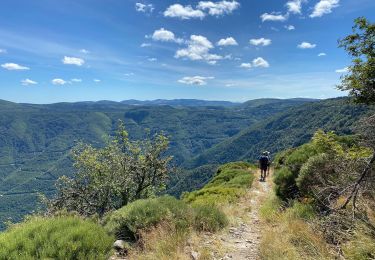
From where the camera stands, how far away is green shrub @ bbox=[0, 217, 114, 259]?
22.6 ft

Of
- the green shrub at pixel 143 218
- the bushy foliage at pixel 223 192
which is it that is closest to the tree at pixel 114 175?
the bushy foliage at pixel 223 192

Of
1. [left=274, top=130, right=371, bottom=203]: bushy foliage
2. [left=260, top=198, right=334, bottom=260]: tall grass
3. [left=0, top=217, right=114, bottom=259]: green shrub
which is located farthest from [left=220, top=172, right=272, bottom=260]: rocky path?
[left=0, top=217, right=114, bottom=259]: green shrub

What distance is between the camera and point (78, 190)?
27062mm

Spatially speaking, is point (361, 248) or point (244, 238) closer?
point (361, 248)

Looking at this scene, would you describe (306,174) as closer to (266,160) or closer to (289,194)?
(289,194)

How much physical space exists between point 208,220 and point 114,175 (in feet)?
55.1

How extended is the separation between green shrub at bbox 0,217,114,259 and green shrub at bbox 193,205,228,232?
3.09 meters

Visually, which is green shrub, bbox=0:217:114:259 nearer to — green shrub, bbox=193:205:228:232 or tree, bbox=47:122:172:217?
green shrub, bbox=193:205:228:232

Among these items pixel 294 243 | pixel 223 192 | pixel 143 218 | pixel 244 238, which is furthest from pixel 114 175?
pixel 294 243

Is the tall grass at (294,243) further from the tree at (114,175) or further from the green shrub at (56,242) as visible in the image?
the tree at (114,175)

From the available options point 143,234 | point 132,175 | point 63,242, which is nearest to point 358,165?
point 143,234

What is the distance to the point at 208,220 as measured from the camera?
10469 mm

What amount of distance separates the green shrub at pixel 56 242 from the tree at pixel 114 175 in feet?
55.0

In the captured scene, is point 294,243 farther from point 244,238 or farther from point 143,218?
point 143,218
